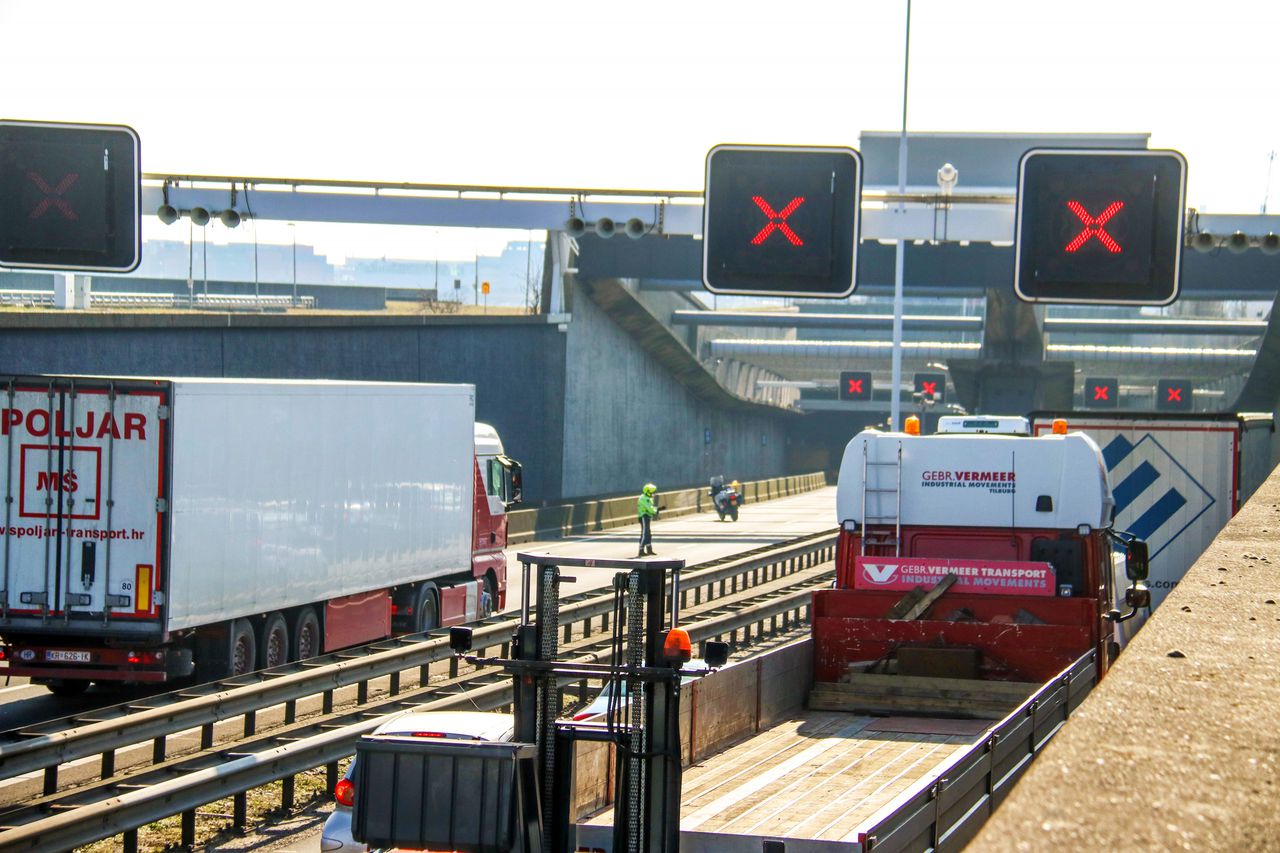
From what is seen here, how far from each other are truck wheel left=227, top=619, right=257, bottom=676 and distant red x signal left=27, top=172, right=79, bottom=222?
20.2ft

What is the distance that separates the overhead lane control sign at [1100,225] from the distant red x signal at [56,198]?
7.88 m

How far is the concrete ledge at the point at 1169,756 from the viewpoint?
3.20 meters

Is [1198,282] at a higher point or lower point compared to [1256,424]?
higher

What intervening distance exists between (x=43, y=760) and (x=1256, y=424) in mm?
20993

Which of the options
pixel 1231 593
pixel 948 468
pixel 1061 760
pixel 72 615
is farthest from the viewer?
pixel 72 615

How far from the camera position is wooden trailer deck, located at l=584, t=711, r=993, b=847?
8719 millimetres

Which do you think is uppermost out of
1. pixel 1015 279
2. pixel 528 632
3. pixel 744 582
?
pixel 1015 279

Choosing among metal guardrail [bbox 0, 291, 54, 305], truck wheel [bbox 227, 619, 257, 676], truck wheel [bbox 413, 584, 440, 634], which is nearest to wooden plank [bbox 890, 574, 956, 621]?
truck wheel [bbox 227, 619, 257, 676]

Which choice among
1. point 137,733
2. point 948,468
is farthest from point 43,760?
point 948,468

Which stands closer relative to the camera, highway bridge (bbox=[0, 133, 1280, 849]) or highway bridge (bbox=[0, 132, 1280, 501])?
highway bridge (bbox=[0, 133, 1280, 849])

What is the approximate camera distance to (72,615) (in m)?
17.8

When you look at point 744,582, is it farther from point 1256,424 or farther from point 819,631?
point 819,631

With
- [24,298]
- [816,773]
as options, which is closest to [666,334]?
[24,298]

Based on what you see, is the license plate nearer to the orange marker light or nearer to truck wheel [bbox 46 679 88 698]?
truck wheel [bbox 46 679 88 698]
